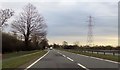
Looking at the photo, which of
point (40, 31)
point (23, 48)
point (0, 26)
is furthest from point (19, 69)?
point (40, 31)

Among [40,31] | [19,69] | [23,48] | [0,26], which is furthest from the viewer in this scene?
[40,31]

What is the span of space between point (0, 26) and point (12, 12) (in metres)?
4.66

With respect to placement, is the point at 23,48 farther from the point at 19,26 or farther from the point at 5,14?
the point at 5,14

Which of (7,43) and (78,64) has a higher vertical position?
(7,43)

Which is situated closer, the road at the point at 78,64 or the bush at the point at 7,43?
the road at the point at 78,64

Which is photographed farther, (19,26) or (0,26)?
(19,26)

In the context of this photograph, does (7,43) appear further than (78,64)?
Yes

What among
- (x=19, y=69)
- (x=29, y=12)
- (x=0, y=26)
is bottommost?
(x=19, y=69)

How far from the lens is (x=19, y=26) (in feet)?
271

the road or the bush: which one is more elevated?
the bush

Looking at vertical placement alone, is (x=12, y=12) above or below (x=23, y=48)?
above

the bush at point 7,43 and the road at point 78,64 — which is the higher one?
the bush at point 7,43

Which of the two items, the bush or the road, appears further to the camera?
the bush

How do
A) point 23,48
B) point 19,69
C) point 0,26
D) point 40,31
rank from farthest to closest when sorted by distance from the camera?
point 40,31 → point 23,48 → point 0,26 → point 19,69
